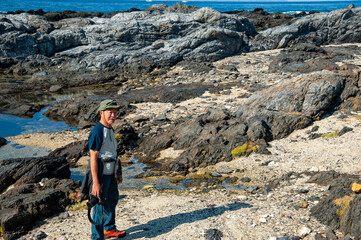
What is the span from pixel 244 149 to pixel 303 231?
5125mm

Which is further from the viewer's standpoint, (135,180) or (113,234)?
(135,180)

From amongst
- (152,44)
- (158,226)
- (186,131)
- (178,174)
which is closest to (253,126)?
(186,131)

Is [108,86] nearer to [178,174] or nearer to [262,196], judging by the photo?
[178,174]

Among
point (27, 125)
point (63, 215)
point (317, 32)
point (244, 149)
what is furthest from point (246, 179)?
point (317, 32)

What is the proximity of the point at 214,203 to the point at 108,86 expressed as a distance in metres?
18.9

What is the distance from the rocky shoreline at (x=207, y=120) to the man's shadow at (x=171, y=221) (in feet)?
0.13

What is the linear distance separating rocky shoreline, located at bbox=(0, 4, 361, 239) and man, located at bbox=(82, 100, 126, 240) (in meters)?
0.83

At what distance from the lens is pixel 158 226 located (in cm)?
657

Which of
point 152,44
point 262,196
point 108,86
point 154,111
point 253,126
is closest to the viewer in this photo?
point 262,196

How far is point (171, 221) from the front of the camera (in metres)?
6.77

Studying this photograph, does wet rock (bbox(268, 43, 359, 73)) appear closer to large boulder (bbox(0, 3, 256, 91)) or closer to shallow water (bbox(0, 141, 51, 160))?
large boulder (bbox(0, 3, 256, 91))

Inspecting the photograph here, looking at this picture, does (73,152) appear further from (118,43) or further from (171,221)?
(118,43)

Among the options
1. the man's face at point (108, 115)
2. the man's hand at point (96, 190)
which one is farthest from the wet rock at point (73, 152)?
the man's face at point (108, 115)

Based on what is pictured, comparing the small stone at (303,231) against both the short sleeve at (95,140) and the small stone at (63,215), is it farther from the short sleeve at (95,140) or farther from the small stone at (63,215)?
the small stone at (63,215)
